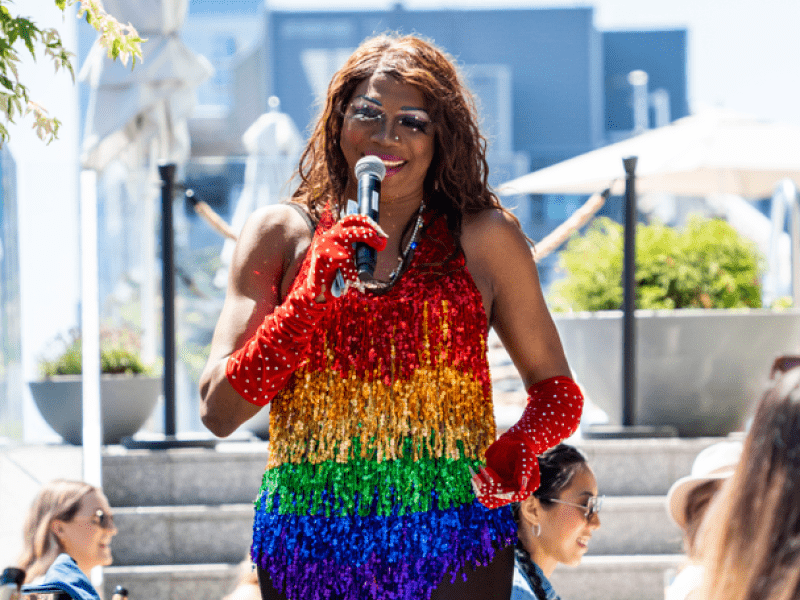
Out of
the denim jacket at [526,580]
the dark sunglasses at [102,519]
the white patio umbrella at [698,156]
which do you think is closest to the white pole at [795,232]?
the white patio umbrella at [698,156]

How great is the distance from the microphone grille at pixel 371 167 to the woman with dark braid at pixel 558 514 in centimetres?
154

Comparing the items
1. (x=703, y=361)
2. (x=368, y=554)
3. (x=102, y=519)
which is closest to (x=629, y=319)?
(x=703, y=361)

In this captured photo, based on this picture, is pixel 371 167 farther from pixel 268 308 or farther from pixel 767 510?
pixel 767 510

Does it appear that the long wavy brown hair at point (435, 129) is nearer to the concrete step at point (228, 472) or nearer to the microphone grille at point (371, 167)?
the microphone grille at point (371, 167)

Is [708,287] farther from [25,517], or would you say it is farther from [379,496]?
[379,496]

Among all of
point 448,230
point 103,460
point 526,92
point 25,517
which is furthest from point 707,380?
point 526,92

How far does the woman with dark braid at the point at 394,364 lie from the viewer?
1.49 m

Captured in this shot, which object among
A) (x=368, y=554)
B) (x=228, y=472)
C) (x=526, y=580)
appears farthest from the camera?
(x=228, y=472)

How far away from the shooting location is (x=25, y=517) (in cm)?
344

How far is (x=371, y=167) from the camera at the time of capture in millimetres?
1493

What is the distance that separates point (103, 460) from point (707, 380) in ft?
10.1

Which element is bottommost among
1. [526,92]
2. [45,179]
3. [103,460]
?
[103,460]

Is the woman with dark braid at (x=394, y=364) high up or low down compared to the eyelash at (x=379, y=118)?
down

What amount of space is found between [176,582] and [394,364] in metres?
3.08
